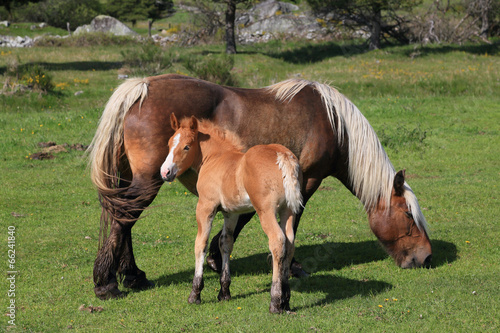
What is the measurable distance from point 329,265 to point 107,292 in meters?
2.91

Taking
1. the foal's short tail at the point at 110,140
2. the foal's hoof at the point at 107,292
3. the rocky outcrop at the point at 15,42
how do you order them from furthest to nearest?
the rocky outcrop at the point at 15,42 < the foal's short tail at the point at 110,140 < the foal's hoof at the point at 107,292

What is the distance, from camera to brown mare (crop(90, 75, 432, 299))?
5.73 metres

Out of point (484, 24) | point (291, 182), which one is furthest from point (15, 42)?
point (291, 182)

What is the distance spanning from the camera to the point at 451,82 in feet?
64.8

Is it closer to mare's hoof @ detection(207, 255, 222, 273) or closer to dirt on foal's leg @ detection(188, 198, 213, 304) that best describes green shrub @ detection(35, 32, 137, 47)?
mare's hoof @ detection(207, 255, 222, 273)

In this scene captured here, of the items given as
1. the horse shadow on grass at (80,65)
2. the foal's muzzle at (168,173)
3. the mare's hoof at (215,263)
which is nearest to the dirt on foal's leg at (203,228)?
the foal's muzzle at (168,173)

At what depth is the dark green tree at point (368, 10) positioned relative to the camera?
27759mm

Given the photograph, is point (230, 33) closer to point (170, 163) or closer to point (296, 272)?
point (296, 272)

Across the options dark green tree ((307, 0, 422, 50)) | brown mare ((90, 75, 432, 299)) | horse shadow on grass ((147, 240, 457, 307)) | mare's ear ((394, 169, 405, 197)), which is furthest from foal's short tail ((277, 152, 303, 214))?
dark green tree ((307, 0, 422, 50))

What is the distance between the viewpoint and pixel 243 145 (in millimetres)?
6012

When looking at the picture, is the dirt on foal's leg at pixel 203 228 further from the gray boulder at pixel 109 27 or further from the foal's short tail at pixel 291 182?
the gray boulder at pixel 109 27

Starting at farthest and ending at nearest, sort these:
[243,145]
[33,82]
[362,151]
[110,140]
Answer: [33,82] < [362,151] < [243,145] < [110,140]

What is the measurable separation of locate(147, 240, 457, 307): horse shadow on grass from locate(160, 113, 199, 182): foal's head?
158cm

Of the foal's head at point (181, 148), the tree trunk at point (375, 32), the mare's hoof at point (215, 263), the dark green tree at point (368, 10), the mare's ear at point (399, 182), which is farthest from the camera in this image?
the tree trunk at point (375, 32)
